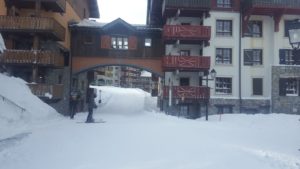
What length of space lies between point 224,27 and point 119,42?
31.8 ft

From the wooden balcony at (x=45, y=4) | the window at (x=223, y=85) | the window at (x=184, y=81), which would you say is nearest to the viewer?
the wooden balcony at (x=45, y=4)

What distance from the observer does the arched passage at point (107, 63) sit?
3769cm

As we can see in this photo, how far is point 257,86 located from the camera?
1470 inches

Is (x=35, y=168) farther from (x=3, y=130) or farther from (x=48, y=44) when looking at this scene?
(x=48, y=44)

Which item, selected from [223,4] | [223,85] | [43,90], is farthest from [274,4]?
[43,90]

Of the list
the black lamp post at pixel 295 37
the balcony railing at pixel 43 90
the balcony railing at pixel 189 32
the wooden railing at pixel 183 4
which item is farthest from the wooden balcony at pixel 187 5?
the black lamp post at pixel 295 37

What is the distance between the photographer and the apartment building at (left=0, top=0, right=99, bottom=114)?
29172 millimetres

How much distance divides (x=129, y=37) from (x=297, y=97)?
52.0ft

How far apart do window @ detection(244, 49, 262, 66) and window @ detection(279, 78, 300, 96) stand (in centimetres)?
283

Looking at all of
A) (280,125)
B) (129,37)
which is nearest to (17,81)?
(129,37)

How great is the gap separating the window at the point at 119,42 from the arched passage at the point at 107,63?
1.15 metres

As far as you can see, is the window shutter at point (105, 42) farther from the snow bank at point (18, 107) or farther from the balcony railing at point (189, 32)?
the snow bank at point (18, 107)

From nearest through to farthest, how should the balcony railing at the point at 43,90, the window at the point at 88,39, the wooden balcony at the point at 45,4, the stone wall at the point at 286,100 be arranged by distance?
the balcony railing at the point at 43,90
the wooden balcony at the point at 45,4
the stone wall at the point at 286,100
the window at the point at 88,39

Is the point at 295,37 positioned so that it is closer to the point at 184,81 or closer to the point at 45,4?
the point at 45,4
